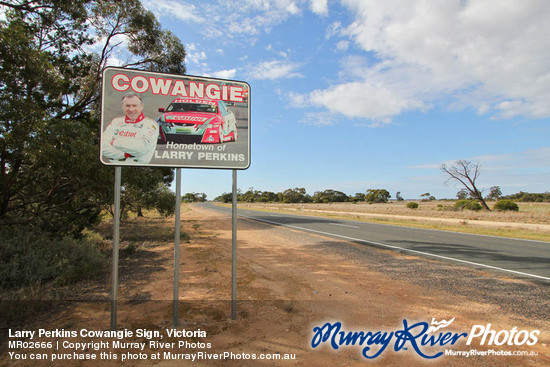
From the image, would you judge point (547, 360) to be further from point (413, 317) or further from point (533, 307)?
point (533, 307)

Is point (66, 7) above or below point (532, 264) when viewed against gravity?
above

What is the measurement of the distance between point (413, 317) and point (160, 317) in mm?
3925

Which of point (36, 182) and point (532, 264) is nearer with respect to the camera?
point (36, 182)

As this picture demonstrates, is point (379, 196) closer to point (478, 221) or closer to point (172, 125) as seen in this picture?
point (478, 221)

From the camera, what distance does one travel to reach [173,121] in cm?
411

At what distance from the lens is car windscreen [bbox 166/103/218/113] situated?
4.12m

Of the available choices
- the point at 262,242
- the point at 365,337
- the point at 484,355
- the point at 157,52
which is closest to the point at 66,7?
the point at 157,52

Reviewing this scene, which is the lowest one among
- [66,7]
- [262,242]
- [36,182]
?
[262,242]

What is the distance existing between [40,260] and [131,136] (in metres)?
4.12

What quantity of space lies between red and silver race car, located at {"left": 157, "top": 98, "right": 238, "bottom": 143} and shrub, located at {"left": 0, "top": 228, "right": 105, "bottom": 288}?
3910 millimetres

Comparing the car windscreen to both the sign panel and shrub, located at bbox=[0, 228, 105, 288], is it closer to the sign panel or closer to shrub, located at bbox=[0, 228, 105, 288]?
the sign panel

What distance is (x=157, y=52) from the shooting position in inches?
467

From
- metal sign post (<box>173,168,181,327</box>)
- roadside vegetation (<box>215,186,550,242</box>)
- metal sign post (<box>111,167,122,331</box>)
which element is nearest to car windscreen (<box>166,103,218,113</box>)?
metal sign post (<box>173,168,181,327</box>)

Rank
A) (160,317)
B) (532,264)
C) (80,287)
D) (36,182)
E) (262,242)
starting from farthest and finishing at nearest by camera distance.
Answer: (262,242) → (532,264) → (36,182) → (80,287) → (160,317)
